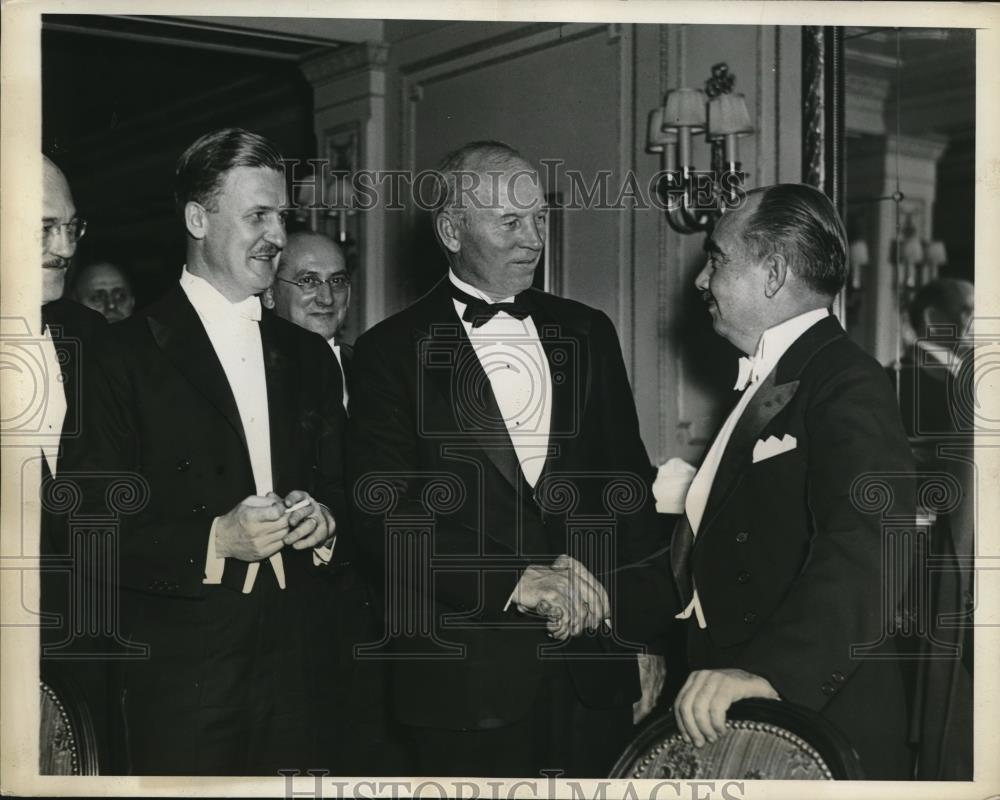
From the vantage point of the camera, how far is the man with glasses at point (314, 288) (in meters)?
3.15

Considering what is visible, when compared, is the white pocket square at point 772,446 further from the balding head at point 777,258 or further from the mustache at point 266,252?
the mustache at point 266,252

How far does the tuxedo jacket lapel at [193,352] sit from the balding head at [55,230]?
0.86ft

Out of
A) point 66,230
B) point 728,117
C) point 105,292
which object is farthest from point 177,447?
point 728,117

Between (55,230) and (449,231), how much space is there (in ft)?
3.15

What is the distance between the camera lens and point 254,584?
9.78 feet

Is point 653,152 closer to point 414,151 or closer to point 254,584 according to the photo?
point 414,151

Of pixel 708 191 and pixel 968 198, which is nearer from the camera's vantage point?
pixel 968 198

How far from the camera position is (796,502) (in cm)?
275

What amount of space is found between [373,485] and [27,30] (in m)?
1.38

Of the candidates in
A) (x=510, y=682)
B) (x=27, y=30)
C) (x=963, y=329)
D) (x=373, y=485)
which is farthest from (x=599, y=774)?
(x=27, y=30)

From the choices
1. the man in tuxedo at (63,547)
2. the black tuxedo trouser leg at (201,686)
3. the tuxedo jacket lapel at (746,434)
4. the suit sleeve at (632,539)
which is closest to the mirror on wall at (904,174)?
the tuxedo jacket lapel at (746,434)

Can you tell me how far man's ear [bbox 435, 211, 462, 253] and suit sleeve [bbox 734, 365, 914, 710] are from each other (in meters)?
0.93

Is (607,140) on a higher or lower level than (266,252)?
higher

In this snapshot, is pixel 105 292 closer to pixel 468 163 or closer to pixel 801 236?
pixel 468 163
